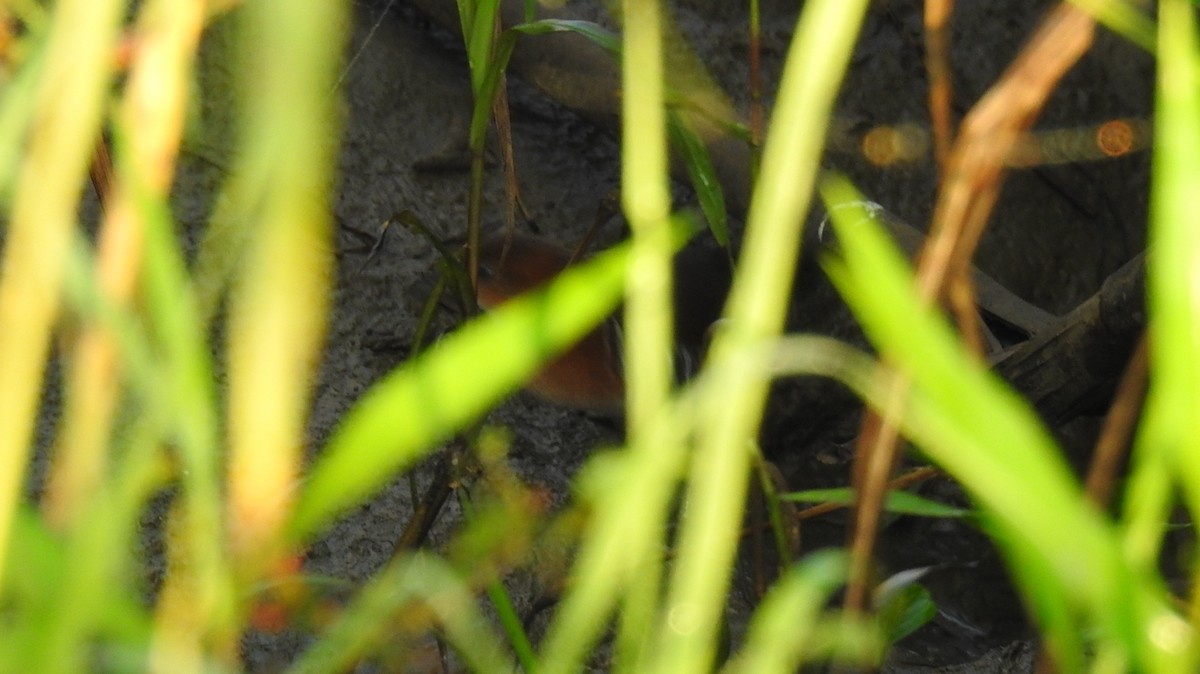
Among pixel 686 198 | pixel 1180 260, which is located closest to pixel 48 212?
pixel 1180 260

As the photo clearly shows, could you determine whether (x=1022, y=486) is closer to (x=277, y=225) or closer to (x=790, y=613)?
(x=790, y=613)

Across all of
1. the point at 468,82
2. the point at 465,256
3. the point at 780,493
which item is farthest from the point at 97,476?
the point at 468,82

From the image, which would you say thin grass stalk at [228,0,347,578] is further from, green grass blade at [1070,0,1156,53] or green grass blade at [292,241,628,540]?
green grass blade at [1070,0,1156,53]

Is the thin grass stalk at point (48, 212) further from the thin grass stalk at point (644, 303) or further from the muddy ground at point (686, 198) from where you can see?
the muddy ground at point (686, 198)

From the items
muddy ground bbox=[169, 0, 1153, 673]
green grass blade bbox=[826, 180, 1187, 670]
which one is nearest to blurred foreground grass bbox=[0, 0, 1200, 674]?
green grass blade bbox=[826, 180, 1187, 670]

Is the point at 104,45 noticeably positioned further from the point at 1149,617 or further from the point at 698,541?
the point at 1149,617
